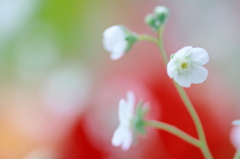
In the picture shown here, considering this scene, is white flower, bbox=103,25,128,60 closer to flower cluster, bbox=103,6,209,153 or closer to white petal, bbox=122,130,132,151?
flower cluster, bbox=103,6,209,153

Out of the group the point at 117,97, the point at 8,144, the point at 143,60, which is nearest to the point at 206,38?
the point at 143,60

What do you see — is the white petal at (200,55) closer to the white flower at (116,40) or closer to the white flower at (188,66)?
the white flower at (188,66)

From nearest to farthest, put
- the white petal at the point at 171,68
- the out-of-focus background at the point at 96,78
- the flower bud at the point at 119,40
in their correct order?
the white petal at the point at 171,68, the flower bud at the point at 119,40, the out-of-focus background at the point at 96,78

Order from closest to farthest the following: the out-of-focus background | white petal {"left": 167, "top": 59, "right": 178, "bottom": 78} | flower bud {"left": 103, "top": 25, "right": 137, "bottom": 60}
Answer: white petal {"left": 167, "top": 59, "right": 178, "bottom": 78} < flower bud {"left": 103, "top": 25, "right": 137, "bottom": 60} < the out-of-focus background

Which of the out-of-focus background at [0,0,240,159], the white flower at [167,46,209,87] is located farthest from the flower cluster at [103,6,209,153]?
the out-of-focus background at [0,0,240,159]

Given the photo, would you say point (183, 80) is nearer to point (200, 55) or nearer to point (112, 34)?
point (200, 55)

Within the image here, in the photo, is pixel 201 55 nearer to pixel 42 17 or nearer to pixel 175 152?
pixel 175 152

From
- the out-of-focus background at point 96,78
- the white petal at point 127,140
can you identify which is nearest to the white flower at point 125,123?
the white petal at point 127,140

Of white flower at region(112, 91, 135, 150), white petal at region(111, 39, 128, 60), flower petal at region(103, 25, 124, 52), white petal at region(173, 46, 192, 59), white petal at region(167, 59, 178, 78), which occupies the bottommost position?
white flower at region(112, 91, 135, 150)
